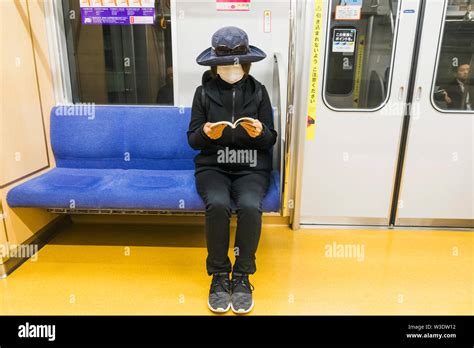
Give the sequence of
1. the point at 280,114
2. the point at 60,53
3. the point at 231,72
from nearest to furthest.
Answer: the point at 231,72 < the point at 280,114 < the point at 60,53

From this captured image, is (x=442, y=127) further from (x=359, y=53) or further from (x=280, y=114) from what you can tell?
(x=280, y=114)

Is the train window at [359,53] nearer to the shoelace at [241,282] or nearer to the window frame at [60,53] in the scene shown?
the window frame at [60,53]

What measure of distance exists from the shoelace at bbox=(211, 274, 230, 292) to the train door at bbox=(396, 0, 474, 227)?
5.97ft

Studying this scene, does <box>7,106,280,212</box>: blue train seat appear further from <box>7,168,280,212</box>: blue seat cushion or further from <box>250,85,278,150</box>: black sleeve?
<box>250,85,278,150</box>: black sleeve

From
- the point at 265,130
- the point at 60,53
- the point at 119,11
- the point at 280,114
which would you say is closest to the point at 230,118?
the point at 265,130

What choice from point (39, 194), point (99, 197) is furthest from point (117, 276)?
point (39, 194)

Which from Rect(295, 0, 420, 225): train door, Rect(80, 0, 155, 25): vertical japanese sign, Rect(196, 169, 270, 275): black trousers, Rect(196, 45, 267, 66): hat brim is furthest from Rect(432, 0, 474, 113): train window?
Rect(80, 0, 155, 25): vertical japanese sign

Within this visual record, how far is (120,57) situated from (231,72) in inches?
47.4

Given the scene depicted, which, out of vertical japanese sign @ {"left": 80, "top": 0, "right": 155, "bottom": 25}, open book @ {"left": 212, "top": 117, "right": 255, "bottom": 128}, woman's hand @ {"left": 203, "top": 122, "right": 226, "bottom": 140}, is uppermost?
vertical japanese sign @ {"left": 80, "top": 0, "right": 155, "bottom": 25}

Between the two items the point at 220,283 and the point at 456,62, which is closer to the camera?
the point at 220,283

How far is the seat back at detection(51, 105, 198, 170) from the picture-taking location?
278cm

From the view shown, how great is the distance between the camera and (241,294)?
2037 millimetres
